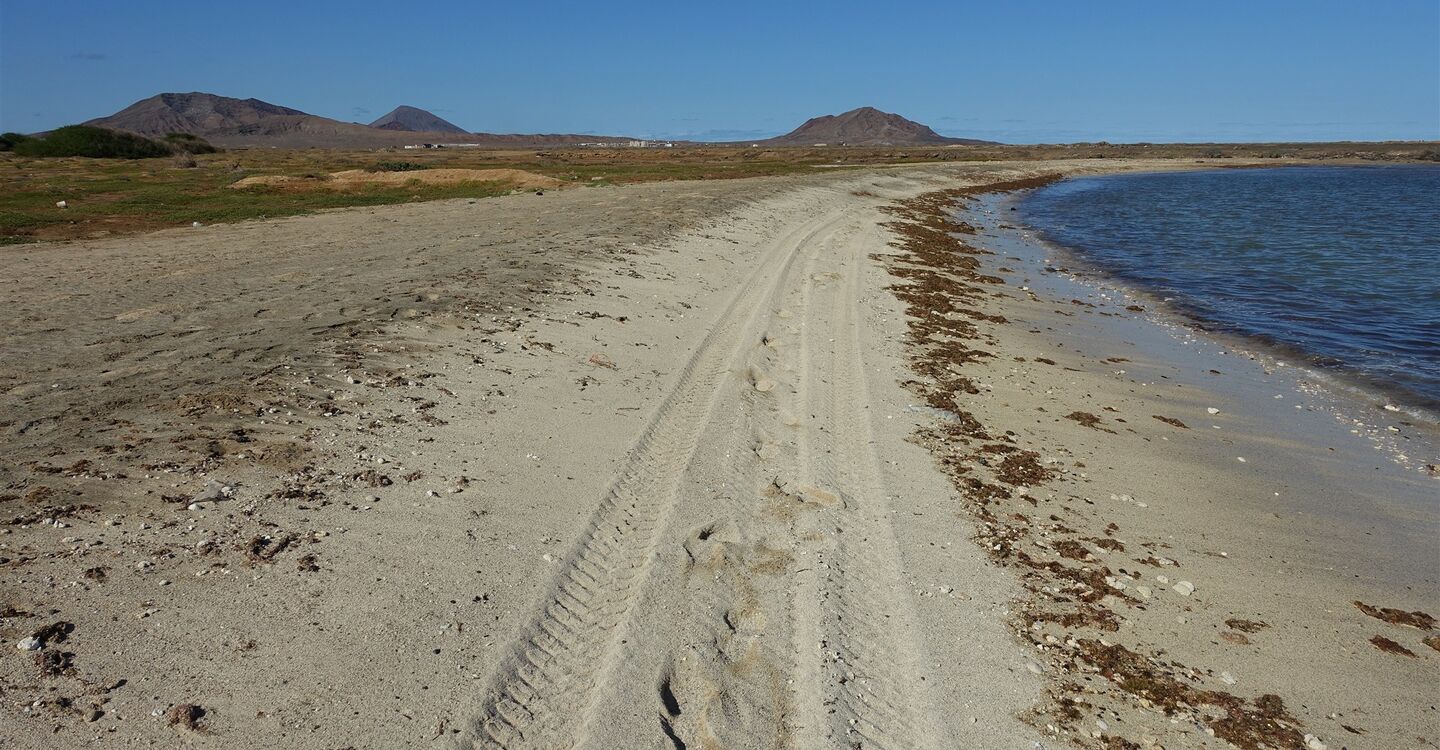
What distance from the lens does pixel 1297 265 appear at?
858 inches

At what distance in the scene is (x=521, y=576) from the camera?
460 cm

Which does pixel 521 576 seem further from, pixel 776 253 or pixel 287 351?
pixel 776 253

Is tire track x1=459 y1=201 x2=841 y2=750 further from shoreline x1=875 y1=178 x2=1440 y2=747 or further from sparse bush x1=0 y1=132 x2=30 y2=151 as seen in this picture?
sparse bush x1=0 y1=132 x2=30 y2=151

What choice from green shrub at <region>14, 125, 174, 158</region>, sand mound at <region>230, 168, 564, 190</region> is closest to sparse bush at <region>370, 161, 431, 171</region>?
sand mound at <region>230, 168, 564, 190</region>

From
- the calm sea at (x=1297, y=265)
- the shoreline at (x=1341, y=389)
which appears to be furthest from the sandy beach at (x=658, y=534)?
the calm sea at (x=1297, y=265)

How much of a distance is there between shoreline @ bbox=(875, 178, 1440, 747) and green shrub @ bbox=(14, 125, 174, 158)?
186 feet

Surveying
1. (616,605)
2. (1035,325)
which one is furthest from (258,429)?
(1035,325)

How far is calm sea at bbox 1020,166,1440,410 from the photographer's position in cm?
1262

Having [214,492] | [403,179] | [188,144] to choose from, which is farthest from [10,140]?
[214,492]

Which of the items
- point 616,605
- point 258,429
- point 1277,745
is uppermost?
point 258,429

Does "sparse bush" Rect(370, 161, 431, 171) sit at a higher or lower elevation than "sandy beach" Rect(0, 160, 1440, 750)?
higher

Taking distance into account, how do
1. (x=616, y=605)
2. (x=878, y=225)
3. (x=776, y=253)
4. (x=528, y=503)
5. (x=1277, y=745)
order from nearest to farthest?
(x=1277, y=745) → (x=616, y=605) → (x=528, y=503) → (x=776, y=253) → (x=878, y=225)

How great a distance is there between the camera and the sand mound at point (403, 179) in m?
30.6

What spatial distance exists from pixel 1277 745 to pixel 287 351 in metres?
A: 8.15
